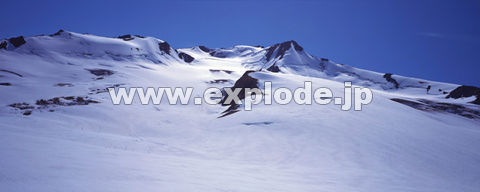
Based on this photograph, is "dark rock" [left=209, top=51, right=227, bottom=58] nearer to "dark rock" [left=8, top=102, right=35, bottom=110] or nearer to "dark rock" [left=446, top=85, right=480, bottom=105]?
"dark rock" [left=446, top=85, right=480, bottom=105]

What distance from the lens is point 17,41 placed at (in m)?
68.6

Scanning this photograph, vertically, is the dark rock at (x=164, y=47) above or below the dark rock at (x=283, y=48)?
below

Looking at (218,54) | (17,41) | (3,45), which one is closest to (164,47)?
(17,41)

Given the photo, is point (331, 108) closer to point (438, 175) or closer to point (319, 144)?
point (319, 144)

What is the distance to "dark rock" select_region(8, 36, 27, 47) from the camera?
220ft

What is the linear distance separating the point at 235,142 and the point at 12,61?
7065 cm

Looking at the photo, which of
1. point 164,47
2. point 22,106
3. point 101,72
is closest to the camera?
point 22,106

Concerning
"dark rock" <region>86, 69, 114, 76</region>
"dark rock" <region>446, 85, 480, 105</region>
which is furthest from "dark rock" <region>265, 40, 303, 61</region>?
"dark rock" <region>86, 69, 114, 76</region>

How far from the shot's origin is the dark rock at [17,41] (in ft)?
220

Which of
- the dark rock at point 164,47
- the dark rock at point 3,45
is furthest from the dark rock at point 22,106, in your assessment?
the dark rock at point 164,47

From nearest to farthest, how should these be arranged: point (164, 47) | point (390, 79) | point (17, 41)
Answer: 1. point (17, 41)
2. point (390, 79)
3. point (164, 47)

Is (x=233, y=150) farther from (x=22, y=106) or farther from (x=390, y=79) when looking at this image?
(x=390, y=79)

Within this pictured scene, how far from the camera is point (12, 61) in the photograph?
173 ft

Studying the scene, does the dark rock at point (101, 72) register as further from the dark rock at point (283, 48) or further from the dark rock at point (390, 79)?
the dark rock at point (390, 79)
